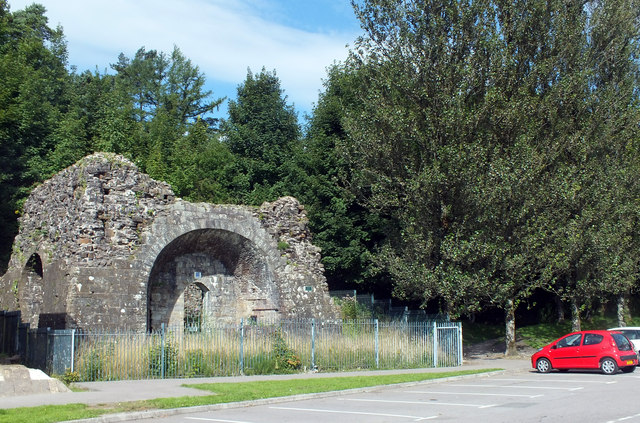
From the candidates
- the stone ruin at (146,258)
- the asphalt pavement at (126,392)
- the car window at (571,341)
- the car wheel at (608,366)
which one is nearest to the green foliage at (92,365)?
the asphalt pavement at (126,392)

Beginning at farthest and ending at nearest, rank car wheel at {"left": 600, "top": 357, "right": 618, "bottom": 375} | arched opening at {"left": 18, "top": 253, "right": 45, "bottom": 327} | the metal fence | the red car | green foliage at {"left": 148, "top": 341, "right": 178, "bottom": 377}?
arched opening at {"left": 18, "top": 253, "right": 45, "bottom": 327}
the red car
car wheel at {"left": 600, "top": 357, "right": 618, "bottom": 375}
green foliage at {"left": 148, "top": 341, "right": 178, "bottom": 377}
the metal fence

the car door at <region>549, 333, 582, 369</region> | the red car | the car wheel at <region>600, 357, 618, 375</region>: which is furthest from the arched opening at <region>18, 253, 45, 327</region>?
the car wheel at <region>600, 357, 618, 375</region>

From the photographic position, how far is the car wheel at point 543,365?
20375mm

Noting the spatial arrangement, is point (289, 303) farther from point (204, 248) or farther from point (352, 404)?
point (352, 404)

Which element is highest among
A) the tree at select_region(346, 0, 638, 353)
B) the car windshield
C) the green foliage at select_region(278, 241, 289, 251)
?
the tree at select_region(346, 0, 638, 353)

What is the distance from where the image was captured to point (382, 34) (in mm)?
26531

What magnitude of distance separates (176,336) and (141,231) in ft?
14.6

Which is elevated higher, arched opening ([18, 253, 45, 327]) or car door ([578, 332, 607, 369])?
arched opening ([18, 253, 45, 327])

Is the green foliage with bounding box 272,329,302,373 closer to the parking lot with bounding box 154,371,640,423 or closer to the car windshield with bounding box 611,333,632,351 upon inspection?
the parking lot with bounding box 154,371,640,423

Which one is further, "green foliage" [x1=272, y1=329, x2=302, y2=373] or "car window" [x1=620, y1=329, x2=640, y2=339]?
"car window" [x1=620, y1=329, x2=640, y2=339]

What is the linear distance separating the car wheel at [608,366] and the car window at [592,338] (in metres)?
0.60

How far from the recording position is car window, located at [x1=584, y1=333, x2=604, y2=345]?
1936 centimetres

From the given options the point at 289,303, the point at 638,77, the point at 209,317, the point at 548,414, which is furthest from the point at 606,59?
the point at 548,414

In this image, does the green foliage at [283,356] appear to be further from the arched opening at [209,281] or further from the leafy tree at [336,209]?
the leafy tree at [336,209]
